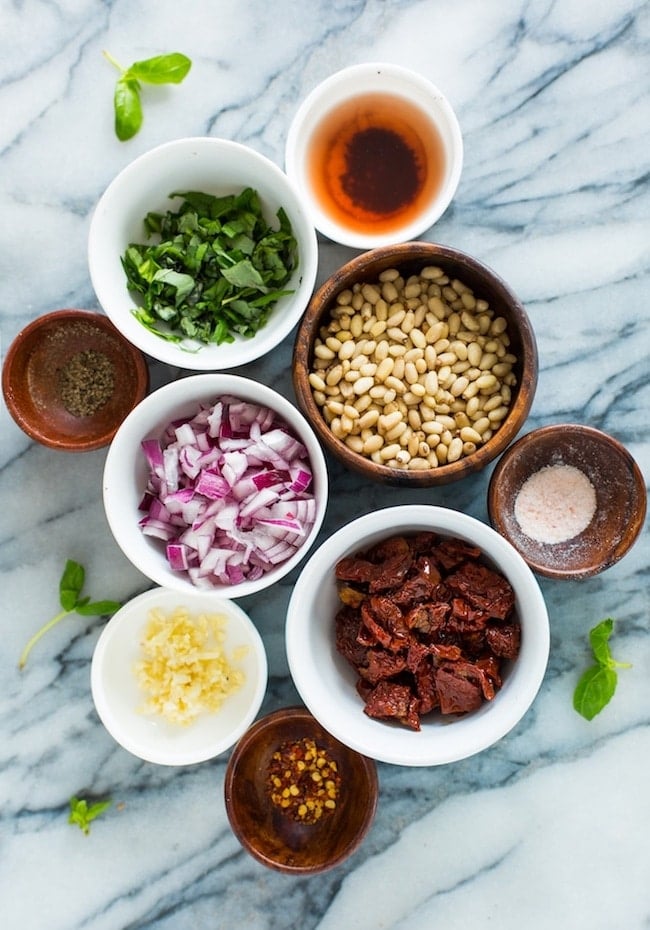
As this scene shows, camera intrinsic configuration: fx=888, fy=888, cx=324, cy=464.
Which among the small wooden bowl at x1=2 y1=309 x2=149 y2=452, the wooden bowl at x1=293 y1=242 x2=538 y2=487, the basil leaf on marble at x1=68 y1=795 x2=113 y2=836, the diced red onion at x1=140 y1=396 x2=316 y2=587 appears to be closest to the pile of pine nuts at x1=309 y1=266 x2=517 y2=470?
the wooden bowl at x1=293 y1=242 x2=538 y2=487

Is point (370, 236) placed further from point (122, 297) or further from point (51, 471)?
point (51, 471)

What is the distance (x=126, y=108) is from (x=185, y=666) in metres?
1.23

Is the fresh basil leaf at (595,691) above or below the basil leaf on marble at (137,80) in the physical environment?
below

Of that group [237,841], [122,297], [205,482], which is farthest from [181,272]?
[237,841]

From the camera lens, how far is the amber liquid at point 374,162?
196 centimetres

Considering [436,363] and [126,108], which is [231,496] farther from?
[126,108]

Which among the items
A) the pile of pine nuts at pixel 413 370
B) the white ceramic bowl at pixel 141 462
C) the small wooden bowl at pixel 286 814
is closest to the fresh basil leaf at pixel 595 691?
the small wooden bowl at pixel 286 814

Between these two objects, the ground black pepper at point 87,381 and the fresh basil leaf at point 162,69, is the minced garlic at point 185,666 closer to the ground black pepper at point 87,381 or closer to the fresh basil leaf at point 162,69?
the ground black pepper at point 87,381

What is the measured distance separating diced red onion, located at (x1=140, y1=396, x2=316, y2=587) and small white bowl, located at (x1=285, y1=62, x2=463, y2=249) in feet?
1.59

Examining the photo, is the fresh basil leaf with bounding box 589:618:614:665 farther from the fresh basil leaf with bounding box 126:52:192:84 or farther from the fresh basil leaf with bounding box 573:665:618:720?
the fresh basil leaf with bounding box 126:52:192:84

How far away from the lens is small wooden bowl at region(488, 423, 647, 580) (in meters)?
1.81

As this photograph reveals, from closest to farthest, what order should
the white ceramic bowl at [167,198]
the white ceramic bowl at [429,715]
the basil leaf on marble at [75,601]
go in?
the white ceramic bowl at [429,715] → the white ceramic bowl at [167,198] → the basil leaf on marble at [75,601]

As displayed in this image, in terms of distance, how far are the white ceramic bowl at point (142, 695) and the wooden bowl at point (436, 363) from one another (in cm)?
44

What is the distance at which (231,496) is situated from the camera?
1.75 meters
